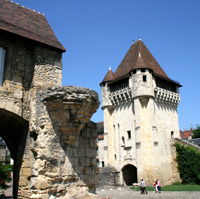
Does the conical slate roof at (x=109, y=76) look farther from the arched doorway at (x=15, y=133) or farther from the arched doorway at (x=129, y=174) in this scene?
the arched doorway at (x=15, y=133)

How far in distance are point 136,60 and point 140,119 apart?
275 inches

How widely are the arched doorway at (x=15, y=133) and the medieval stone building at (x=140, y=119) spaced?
15.3 metres

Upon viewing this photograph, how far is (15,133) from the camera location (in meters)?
8.88

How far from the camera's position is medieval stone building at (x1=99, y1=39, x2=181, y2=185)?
22.6 m

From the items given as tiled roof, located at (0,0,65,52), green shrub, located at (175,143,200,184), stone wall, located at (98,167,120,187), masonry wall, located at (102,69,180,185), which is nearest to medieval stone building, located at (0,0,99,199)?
tiled roof, located at (0,0,65,52)

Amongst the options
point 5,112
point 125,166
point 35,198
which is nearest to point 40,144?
point 35,198

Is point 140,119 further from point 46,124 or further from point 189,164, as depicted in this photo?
point 46,124

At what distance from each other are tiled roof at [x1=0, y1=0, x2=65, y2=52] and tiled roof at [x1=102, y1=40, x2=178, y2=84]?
16.5 metres

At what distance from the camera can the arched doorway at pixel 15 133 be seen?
Result: 7.94 m

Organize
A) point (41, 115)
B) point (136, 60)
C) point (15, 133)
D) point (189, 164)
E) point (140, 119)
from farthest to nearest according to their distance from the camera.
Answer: point (136, 60)
point (189, 164)
point (140, 119)
point (15, 133)
point (41, 115)

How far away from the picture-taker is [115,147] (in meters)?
26.0

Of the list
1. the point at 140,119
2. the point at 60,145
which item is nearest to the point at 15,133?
the point at 60,145

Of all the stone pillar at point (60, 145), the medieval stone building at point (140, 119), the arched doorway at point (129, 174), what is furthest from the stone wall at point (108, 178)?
the stone pillar at point (60, 145)

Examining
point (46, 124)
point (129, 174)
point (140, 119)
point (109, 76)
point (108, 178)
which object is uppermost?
point (109, 76)
